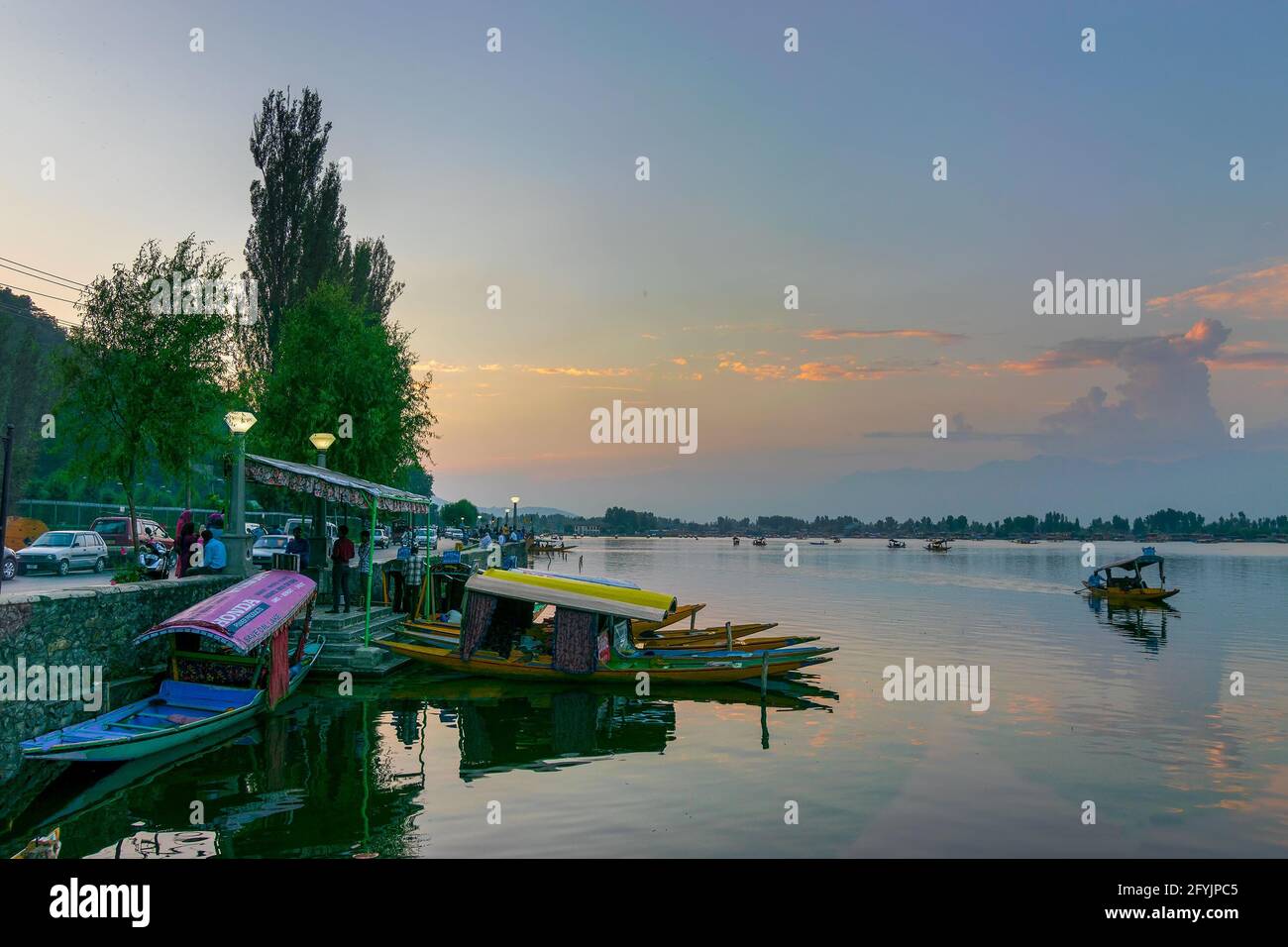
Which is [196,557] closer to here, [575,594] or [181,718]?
[181,718]

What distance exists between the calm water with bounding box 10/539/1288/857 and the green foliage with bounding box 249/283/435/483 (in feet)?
55.7

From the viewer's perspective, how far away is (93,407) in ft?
78.4

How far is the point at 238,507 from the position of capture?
1998 centimetres

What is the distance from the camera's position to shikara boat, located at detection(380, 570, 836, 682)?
68.0 ft

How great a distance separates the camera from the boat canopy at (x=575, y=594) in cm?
2027

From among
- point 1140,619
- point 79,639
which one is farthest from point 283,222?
point 1140,619

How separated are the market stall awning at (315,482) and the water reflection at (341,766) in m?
4.82

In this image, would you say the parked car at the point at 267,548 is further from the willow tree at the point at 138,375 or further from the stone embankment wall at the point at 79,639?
the stone embankment wall at the point at 79,639

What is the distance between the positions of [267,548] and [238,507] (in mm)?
21480

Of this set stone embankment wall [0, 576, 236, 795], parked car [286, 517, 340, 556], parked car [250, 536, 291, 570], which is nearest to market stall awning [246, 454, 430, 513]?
stone embankment wall [0, 576, 236, 795]

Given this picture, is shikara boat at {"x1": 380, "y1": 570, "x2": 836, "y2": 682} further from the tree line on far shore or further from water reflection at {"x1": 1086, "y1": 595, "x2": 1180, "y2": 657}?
water reflection at {"x1": 1086, "y1": 595, "x2": 1180, "y2": 657}

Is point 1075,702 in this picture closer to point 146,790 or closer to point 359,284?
point 146,790

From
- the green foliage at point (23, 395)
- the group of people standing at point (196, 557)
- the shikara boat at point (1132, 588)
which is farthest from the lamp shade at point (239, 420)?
the shikara boat at point (1132, 588)
